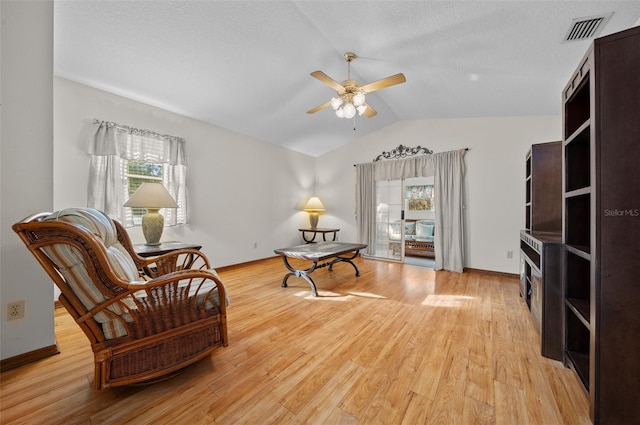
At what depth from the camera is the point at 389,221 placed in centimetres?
509

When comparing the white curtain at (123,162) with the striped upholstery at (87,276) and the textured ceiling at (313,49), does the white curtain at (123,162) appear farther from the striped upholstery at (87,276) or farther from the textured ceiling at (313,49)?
the striped upholstery at (87,276)

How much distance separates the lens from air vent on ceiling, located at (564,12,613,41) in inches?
71.4

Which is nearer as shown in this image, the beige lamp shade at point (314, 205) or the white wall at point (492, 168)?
the white wall at point (492, 168)

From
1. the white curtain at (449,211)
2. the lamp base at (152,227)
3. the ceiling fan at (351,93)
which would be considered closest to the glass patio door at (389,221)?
the white curtain at (449,211)

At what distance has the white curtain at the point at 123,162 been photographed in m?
2.78

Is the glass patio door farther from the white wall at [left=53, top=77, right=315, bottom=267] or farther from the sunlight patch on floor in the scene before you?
the sunlight patch on floor

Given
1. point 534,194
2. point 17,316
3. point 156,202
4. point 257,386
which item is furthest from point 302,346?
point 534,194

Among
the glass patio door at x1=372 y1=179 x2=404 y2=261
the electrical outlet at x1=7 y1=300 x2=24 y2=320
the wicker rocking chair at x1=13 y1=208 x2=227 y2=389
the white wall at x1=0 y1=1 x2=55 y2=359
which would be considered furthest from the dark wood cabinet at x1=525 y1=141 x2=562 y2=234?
the electrical outlet at x1=7 y1=300 x2=24 y2=320

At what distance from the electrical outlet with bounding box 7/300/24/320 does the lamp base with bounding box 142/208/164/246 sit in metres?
1.18

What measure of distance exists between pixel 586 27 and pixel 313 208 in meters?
4.51

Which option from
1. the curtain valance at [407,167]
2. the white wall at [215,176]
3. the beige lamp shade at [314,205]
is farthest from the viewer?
the beige lamp shade at [314,205]

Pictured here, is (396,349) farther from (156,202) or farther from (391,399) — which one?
(156,202)

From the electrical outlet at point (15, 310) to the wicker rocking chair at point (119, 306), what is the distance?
683mm

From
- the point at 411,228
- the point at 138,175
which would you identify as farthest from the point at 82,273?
the point at 411,228
